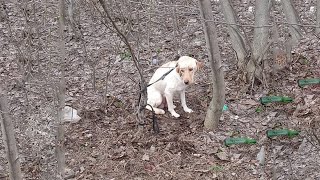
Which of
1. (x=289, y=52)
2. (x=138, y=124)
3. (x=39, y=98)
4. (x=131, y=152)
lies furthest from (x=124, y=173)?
(x=289, y=52)

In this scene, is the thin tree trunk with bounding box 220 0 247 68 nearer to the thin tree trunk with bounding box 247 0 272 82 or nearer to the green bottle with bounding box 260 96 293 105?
the thin tree trunk with bounding box 247 0 272 82

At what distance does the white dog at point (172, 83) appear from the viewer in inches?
227

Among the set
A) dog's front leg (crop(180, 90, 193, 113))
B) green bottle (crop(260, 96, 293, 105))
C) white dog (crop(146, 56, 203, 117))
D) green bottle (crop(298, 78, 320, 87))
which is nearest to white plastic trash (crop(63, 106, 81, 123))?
white dog (crop(146, 56, 203, 117))

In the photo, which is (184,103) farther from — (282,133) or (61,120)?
(61,120)

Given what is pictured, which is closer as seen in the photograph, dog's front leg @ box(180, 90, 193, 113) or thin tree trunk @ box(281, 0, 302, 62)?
dog's front leg @ box(180, 90, 193, 113)

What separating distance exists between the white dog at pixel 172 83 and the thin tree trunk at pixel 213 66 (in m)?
0.37

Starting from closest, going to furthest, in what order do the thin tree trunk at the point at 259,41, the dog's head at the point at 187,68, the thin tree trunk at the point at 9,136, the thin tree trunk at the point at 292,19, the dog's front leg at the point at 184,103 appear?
the thin tree trunk at the point at 9,136 < the dog's head at the point at 187,68 < the dog's front leg at the point at 184,103 < the thin tree trunk at the point at 259,41 < the thin tree trunk at the point at 292,19

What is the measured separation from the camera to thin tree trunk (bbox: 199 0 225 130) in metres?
4.96

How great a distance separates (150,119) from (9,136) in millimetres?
2442

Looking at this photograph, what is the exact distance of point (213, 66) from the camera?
532 centimetres

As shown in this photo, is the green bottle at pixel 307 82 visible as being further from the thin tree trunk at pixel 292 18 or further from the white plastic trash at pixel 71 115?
the white plastic trash at pixel 71 115

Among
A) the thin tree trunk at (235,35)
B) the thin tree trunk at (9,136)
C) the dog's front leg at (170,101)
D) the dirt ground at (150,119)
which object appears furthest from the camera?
the thin tree trunk at (235,35)

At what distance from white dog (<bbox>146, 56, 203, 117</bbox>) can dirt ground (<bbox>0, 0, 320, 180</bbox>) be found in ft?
0.53

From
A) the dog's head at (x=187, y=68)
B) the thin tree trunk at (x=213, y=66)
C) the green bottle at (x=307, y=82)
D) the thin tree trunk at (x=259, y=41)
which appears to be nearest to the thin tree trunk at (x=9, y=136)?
the thin tree trunk at (x=213, y=66)
